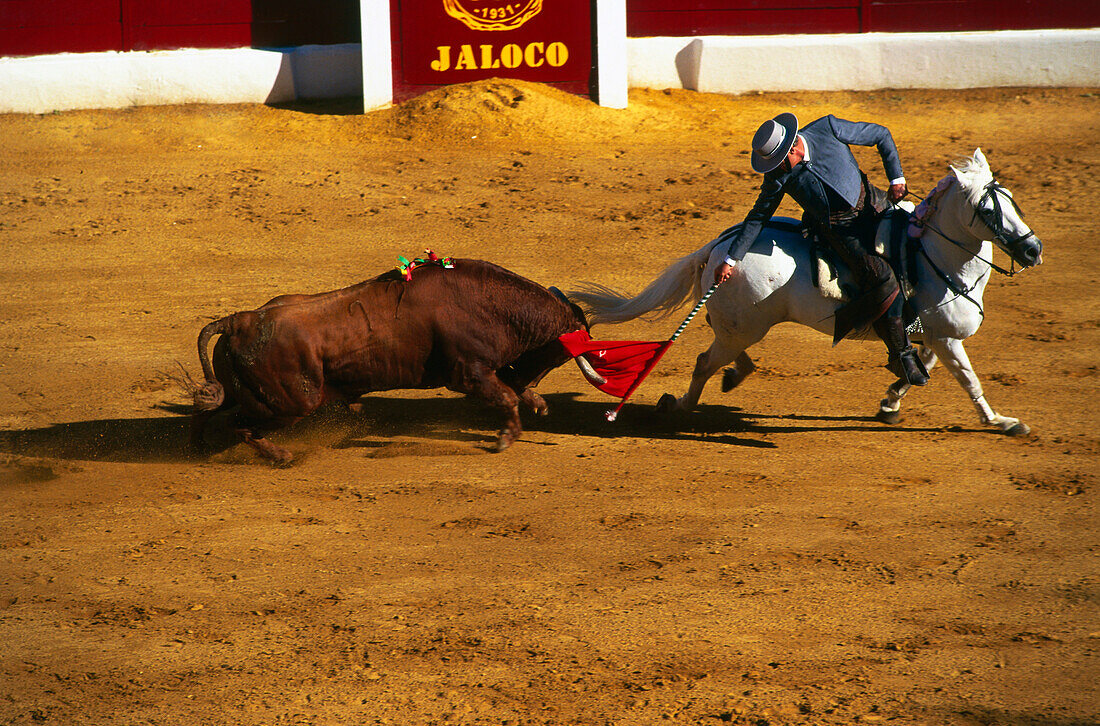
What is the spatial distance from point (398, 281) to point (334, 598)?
6.38 feet

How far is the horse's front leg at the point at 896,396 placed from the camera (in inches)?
239

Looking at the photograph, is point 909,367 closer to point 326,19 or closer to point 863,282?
point 863,282

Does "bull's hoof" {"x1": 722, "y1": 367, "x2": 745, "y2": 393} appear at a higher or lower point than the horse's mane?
lower

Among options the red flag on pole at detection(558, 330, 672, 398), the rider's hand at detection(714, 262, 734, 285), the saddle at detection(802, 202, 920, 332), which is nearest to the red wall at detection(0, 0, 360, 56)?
the red flag on pole at detection(558, 330, 672, 398)

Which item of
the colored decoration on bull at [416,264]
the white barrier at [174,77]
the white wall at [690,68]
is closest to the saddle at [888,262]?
the colored decoration on bull at [416,264]

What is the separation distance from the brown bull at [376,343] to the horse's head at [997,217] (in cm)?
227

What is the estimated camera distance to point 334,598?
14.6ft

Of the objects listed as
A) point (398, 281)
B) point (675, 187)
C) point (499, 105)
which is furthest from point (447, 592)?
point (499, 105)

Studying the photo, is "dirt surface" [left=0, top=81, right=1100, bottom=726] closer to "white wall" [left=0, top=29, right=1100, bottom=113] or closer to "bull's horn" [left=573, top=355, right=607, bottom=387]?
"bull's horn" [left=573, top=355, right=607, bottom=387]

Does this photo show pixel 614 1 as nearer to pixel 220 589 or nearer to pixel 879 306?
pixel 879 306

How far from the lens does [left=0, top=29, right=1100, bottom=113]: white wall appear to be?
40.3ft

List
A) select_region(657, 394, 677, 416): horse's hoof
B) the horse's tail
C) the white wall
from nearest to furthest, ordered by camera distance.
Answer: the horse's tail
select_region(657, 394, 677, 416): horse's hoof
the white wall

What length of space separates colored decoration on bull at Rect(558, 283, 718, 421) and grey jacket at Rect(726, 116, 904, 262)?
1.73ft

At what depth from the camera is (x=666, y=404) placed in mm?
6273
